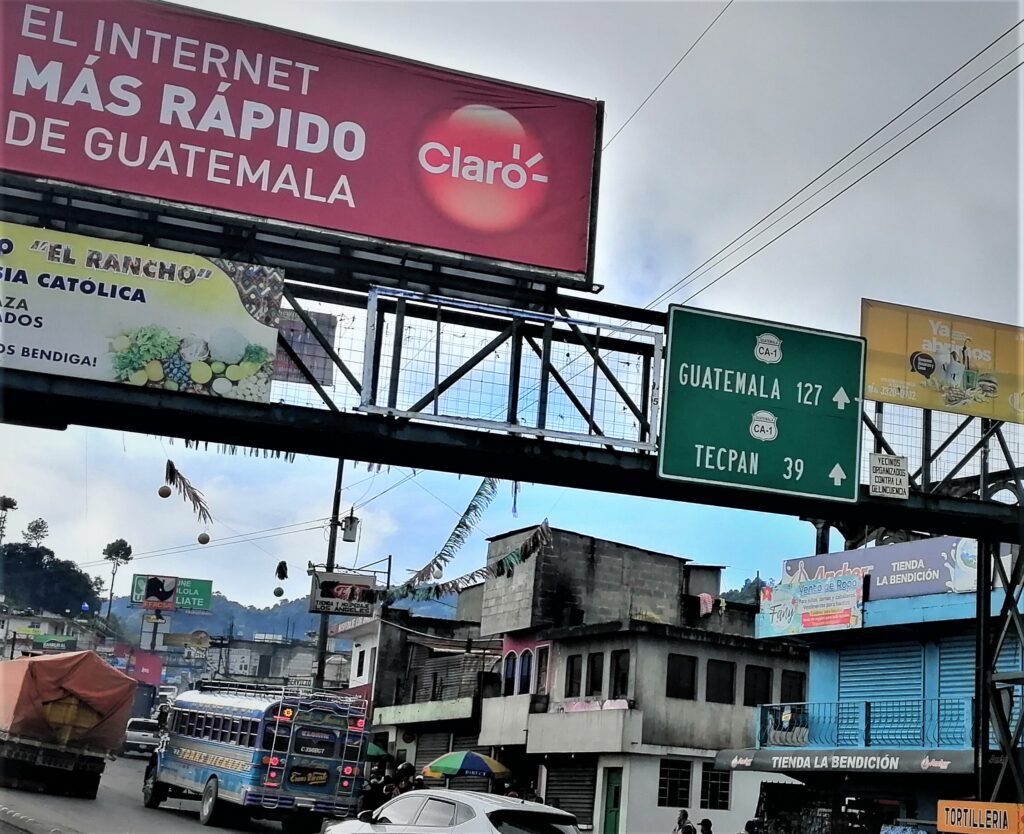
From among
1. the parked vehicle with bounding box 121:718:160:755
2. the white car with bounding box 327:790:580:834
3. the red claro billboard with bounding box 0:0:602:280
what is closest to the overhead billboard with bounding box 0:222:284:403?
the red claro billboard with bounding box 0:0:602:280

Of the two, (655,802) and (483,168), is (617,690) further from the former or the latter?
(483,168)

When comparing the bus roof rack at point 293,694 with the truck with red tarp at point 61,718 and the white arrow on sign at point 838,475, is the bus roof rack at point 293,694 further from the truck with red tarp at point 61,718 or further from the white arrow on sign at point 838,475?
the white arrow on sign at point 838,475

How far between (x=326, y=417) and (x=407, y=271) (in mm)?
2655

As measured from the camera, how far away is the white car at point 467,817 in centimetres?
1205

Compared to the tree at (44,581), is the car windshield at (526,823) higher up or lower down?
lower down

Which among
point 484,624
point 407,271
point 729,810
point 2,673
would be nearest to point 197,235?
point 407,271

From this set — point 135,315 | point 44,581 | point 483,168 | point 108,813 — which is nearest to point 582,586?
point 108,813

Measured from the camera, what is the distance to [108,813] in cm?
2436

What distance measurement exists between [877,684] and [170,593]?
99.0 meters

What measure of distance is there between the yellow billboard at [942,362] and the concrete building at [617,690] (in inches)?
659

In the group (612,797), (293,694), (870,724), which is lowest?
(612,797)

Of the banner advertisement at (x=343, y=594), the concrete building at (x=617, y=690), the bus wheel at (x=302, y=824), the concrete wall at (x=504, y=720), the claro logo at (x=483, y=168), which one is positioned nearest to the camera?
the claro logo at (x=483, y=168)

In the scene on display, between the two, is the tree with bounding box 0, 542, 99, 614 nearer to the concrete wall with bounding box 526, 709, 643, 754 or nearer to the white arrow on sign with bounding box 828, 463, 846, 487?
the concrete wall with bounding box 526, 709, 643, 754

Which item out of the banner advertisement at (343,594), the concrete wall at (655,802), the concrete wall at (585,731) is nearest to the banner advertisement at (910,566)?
the concrete wall at (655,802)
